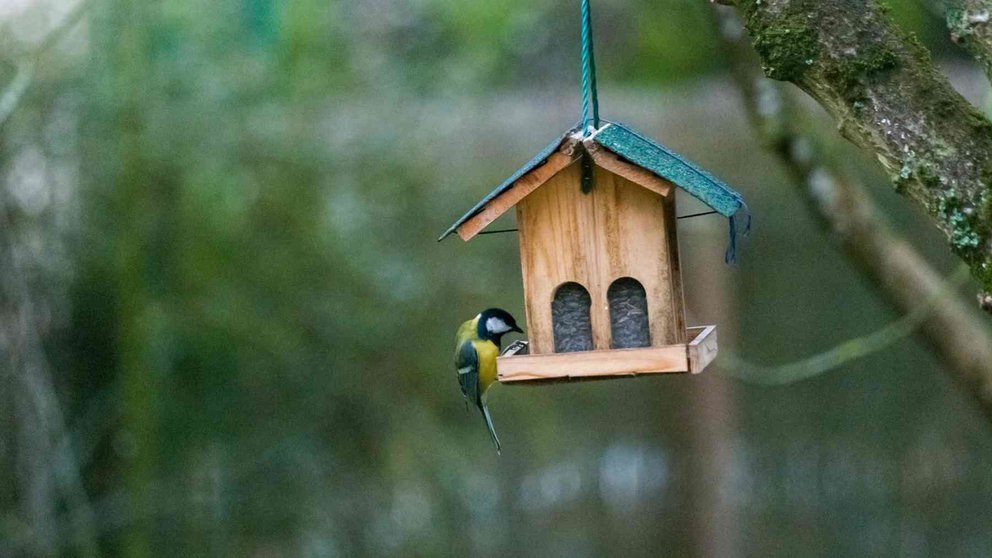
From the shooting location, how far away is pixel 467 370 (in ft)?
7.56

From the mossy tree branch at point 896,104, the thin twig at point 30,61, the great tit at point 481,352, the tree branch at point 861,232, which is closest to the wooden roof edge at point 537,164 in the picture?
the mossy tree branch at point 896,104

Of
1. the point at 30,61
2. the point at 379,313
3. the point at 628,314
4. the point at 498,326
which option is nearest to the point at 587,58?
the point at 628,314

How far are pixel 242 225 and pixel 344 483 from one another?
44.4 inches

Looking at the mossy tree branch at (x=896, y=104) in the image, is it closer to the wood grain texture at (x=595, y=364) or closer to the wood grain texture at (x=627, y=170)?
the wood grain texture at (x=627, y=170)

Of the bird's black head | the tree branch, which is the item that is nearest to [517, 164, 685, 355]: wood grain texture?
the bird's black head

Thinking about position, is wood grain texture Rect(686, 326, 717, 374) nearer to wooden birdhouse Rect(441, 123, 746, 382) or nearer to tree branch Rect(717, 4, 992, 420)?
wooden birdhouse Rect(441, 123, 746, 382)

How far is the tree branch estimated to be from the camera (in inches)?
120

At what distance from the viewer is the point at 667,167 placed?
172 centimetres

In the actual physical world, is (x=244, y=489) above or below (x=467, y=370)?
below

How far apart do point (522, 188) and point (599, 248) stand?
18 cm

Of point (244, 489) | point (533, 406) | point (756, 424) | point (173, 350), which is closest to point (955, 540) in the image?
point (756, 424)

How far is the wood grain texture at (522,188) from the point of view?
5.84 feet

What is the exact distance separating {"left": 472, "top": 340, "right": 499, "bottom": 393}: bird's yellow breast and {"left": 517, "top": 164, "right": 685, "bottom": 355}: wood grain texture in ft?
1.15

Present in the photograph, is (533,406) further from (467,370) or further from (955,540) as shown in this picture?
(467,370)
